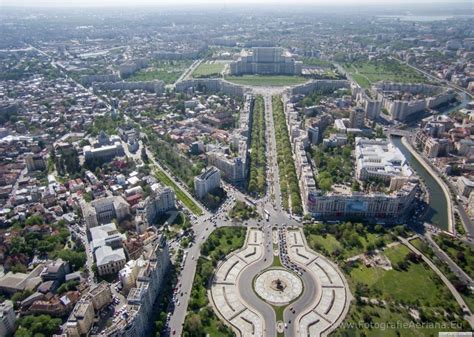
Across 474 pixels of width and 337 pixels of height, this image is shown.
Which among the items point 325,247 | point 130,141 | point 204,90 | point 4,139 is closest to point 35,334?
point 325,247

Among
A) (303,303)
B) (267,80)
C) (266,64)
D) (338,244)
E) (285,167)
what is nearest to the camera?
(303,303)

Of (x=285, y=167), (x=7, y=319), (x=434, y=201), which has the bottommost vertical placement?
(x=434, y=201)

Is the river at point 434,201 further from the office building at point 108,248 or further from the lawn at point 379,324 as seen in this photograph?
the office building at point 108,248

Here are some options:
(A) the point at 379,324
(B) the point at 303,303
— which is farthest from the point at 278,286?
(A) the point at 379,324

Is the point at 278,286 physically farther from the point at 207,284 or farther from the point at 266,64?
the point at 266,64

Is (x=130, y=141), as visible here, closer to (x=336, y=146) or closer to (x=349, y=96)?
(x=336, y=146)

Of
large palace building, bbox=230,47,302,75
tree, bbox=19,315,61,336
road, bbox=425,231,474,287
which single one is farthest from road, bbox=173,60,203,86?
tree, bbox=19,315,61,336
